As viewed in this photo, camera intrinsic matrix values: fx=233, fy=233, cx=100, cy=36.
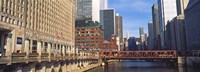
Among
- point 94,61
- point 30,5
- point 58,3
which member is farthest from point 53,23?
point 94,61

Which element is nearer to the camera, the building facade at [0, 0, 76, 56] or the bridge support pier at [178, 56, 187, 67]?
the building facade at [0, 0, 76, 56]

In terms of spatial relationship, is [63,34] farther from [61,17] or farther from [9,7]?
[9,7]

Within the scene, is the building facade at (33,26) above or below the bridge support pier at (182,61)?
above

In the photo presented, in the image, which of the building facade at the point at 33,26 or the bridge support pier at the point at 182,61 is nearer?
the building facade at the point at 33,26

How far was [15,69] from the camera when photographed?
62.3 meters

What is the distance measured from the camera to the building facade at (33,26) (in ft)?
223

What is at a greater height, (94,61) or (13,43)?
(13,43)

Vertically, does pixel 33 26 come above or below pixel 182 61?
above

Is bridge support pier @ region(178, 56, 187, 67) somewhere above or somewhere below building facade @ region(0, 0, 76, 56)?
below

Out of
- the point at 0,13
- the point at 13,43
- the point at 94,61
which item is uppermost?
the point at 0,13

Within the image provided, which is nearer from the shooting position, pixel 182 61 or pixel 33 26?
pixel 33 26

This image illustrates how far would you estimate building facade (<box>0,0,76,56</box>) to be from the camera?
6800cm

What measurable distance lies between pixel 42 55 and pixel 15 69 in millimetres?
13863

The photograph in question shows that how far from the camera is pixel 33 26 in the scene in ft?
285
